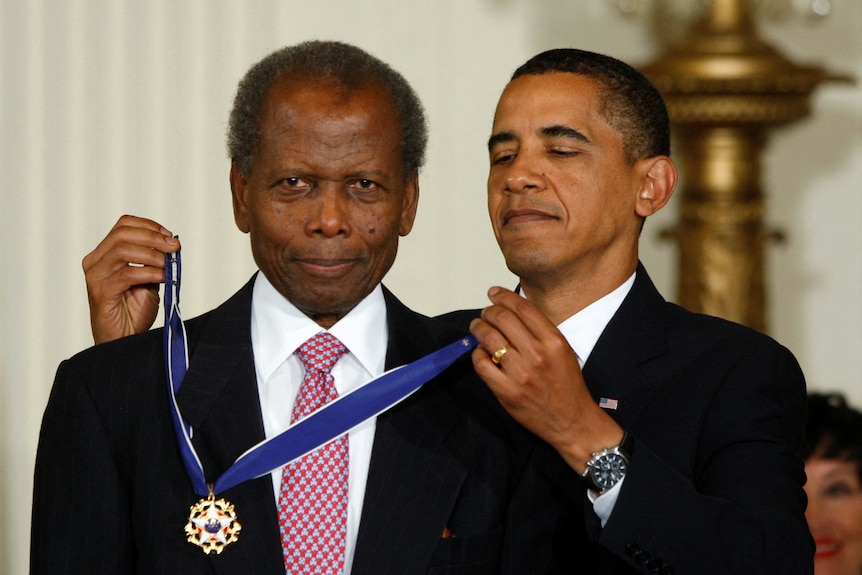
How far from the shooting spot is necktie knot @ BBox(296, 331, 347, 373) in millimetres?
1971

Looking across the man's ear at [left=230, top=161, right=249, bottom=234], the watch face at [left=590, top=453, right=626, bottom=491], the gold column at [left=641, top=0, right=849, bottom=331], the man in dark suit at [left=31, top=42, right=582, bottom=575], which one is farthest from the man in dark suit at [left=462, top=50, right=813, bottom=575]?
the gold column at [left=641, top=0, right=849, bottom=331]

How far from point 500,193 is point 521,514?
1.81 feet

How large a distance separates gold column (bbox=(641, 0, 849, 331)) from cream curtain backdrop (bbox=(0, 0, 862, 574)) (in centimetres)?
33

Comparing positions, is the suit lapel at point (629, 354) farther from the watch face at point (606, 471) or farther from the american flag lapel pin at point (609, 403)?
the watch face at point (606, 471)

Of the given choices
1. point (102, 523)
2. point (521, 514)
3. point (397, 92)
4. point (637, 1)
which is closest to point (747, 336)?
point (521, 514)

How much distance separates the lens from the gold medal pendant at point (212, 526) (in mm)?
1833

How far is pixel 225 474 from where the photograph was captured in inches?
72.3

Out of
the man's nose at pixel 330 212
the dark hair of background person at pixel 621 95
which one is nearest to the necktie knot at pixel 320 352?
the man's nose at pixel 330 212

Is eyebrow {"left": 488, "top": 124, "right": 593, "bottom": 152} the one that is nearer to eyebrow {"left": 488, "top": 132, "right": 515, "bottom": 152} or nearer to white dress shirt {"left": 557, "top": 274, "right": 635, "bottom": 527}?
eyebrow {"left": 488, "top": 132, "right": 515, "bottom": 152}

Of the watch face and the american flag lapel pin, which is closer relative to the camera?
the watch face

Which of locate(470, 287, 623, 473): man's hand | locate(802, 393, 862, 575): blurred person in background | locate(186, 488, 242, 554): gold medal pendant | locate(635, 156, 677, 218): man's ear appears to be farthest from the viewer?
locate(802, 393, 862, 575): blurred person in background

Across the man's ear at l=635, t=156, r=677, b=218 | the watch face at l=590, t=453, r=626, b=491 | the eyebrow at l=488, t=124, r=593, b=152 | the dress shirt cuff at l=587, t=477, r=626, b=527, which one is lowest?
the dress shirt cuff at l=587, t=477, r=626, b=527

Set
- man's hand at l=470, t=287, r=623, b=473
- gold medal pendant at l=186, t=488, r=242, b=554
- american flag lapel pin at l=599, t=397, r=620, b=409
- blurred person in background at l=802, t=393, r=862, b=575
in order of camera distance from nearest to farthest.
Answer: gold medal pendant at l=186, t=488, r=242, b=554
man's hand at l=470, t=287, r=623, b=473
american flag lapel pin at l=599, t=397, r=620, b=409
blurred person in background at l=802, t=393, r=862, b=575

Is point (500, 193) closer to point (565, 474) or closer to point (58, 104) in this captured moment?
point (565, 474)
